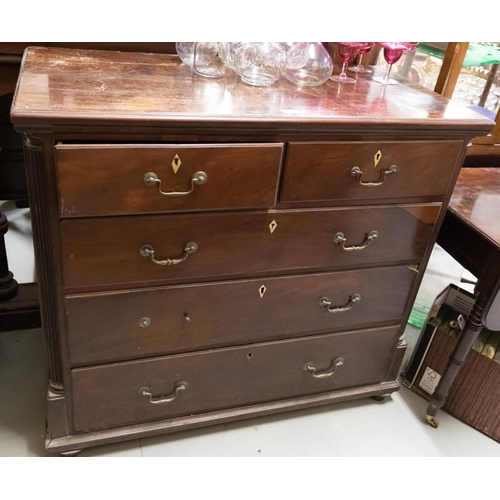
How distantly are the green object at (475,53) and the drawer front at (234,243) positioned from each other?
69cm

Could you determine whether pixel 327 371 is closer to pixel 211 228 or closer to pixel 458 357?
pixel 458 357

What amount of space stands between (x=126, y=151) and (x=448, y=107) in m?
0.79

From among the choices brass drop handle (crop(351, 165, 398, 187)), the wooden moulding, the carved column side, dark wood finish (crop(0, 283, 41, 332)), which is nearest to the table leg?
the wooden moulding

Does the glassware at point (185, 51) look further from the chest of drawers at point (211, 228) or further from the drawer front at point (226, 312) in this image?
the drawer front at point (226, 312)

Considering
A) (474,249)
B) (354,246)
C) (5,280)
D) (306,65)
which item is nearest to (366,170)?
(354,246)

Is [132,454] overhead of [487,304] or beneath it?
beneath

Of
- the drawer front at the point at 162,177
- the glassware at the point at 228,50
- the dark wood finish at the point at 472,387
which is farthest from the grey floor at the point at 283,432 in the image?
the glassware at the point at 228,50

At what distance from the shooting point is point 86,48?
1.33 m

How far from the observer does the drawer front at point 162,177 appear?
968mm

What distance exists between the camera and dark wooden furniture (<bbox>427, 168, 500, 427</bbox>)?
4.41 ft

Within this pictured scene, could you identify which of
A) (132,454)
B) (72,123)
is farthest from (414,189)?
(132,454)

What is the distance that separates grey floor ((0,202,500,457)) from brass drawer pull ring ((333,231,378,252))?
597 mm

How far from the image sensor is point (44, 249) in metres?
1.08

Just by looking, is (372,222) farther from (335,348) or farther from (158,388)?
(158,388)
